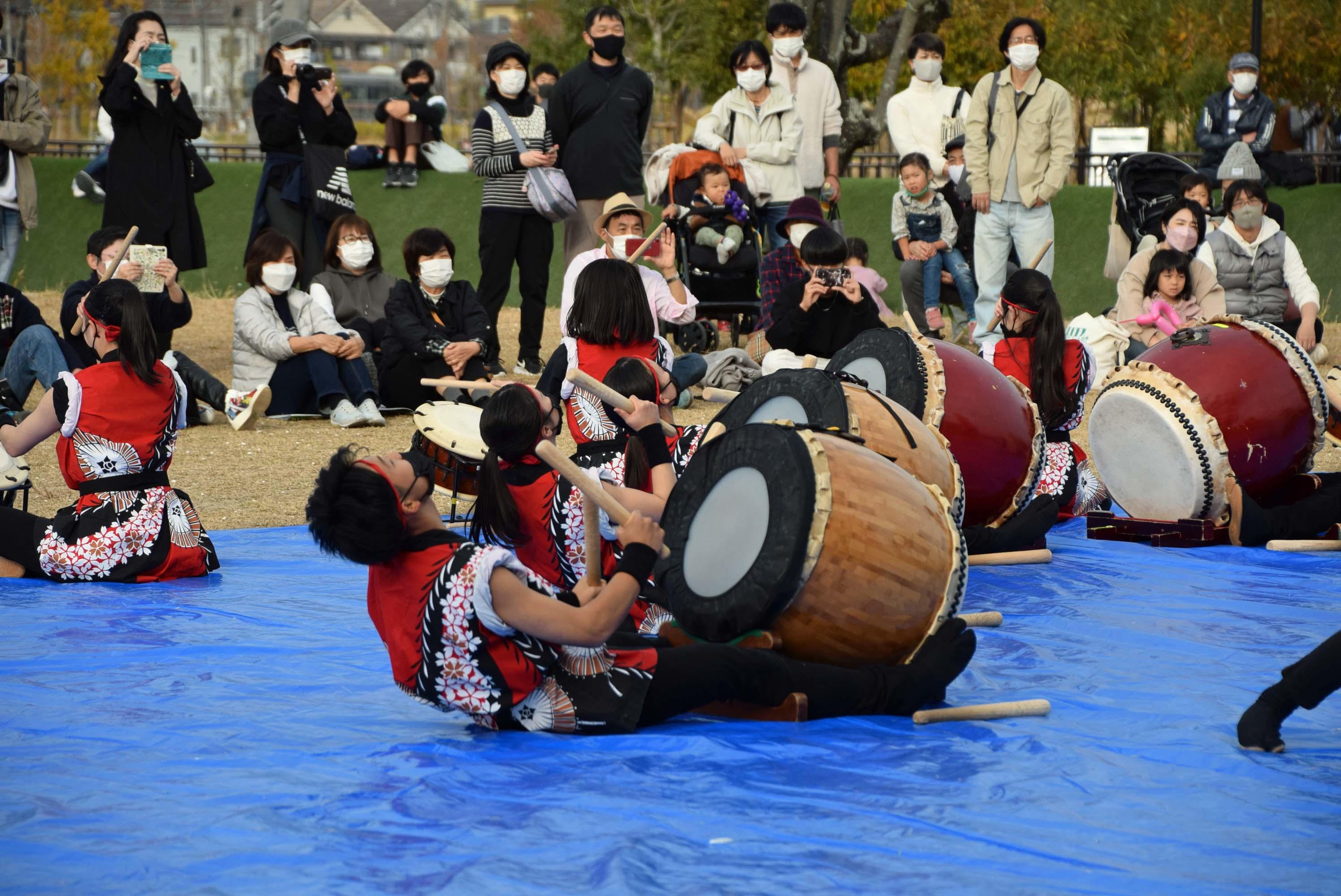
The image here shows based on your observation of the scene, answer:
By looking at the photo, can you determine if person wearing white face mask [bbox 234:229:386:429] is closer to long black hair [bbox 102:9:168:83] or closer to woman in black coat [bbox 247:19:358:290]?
woman in black coat [bbox 247:19:358:290]

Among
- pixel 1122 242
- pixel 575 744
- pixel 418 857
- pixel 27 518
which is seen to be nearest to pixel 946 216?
pixel 1122 242

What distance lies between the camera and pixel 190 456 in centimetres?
807

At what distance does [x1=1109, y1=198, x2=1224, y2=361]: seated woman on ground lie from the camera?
9.21 meters

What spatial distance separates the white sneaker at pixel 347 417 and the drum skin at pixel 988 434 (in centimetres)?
411

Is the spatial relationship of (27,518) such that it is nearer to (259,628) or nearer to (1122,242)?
(259,628)

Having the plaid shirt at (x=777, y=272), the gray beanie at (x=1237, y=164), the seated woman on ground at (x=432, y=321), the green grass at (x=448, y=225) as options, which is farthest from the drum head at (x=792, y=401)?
the green grass at (x=448, y=225)

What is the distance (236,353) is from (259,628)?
453cm

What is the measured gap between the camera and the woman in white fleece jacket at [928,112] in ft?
38.7

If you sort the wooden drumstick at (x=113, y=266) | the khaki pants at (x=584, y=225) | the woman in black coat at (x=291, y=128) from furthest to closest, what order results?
the khaki pants at (x=584, y=225) < the woman in black coat at (x=291, y=128) < the wooden drumstick at (x=113, y=266)

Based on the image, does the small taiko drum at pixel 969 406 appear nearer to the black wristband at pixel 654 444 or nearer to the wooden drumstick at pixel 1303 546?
the wooden drumstick at pixel 1303 546


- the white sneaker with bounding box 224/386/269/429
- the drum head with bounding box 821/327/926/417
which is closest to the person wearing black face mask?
the white sneaker with bounding box 224/386/269/429

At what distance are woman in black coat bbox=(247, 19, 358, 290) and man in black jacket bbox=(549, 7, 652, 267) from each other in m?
1.34

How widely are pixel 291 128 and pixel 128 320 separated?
4.95m

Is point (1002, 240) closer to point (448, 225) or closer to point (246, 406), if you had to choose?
point (246, 406)
